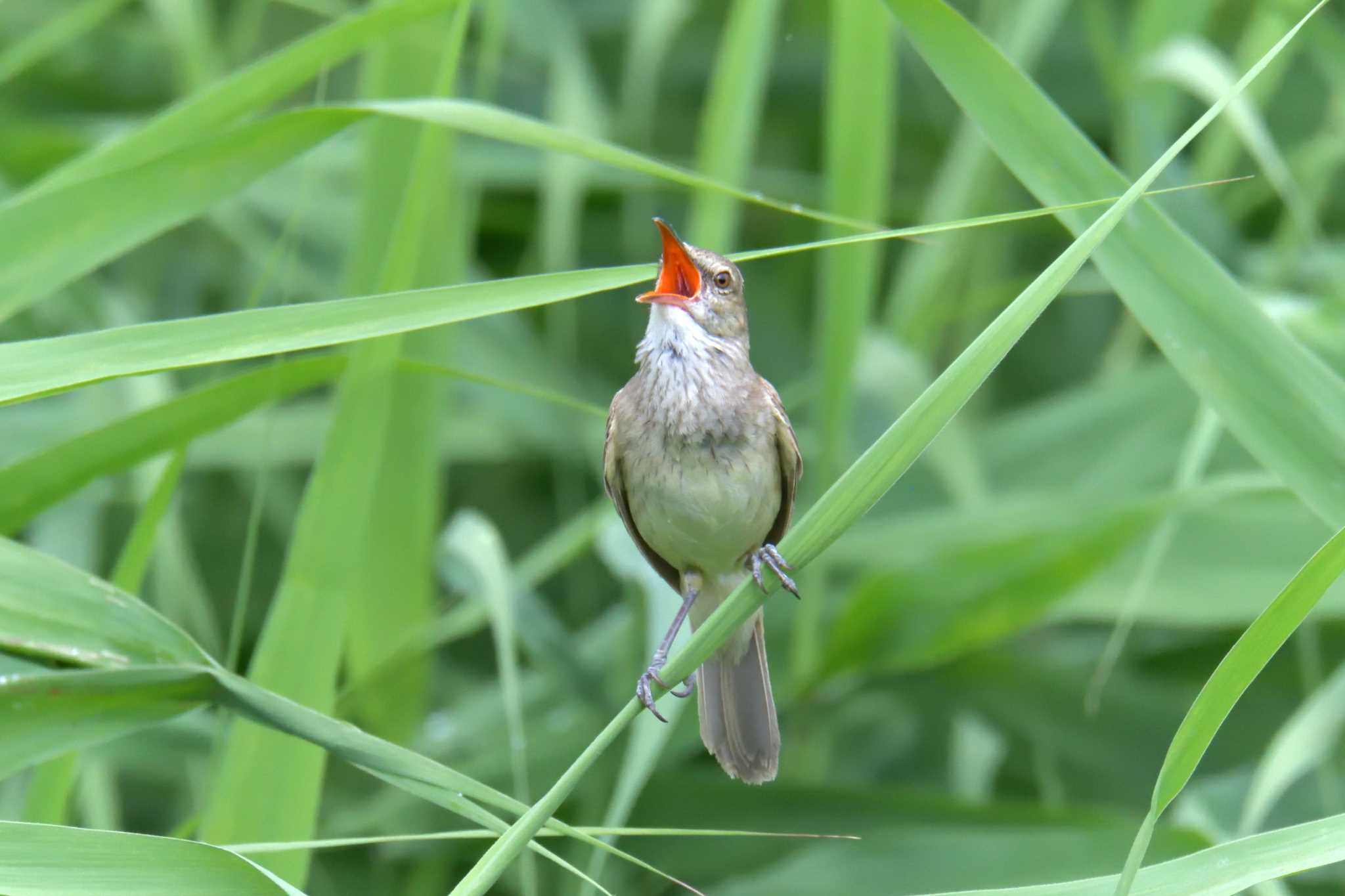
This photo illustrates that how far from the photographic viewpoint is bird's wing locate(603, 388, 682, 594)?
98.4 inches

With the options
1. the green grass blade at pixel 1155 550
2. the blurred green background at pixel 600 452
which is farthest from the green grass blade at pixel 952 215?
the green grass blade at pixel 1155 550

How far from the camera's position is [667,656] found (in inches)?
92.4

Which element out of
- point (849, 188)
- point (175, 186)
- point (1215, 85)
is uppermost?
point (1215, 85)

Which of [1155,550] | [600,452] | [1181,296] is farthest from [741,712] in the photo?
[600,452]

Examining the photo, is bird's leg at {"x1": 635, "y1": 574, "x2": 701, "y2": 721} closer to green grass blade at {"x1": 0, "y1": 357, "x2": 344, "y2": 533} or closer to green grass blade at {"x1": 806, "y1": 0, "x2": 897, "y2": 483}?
green grass blade at {"x1": 806, "y1": 0, "x2": 897, "y2": 483}

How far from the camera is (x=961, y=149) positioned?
3734 mm

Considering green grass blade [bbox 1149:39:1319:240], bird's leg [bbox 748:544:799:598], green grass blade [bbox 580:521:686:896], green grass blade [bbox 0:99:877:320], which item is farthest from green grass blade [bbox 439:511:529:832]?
green grass blade [bbox 1149:39:1319:240]

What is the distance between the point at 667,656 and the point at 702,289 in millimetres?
695

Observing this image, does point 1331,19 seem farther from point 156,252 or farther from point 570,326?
point 156,252

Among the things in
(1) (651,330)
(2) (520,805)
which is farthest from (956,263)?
(2) (520,805)

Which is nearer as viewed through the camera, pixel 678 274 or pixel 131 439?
pixel 131 439

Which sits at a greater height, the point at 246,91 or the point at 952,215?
the point at 952,215

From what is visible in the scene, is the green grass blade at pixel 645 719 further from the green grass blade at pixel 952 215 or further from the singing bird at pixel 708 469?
the green grass blade at pixel 952 215

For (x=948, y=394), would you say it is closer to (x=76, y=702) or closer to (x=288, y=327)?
(x=288, y=327)
